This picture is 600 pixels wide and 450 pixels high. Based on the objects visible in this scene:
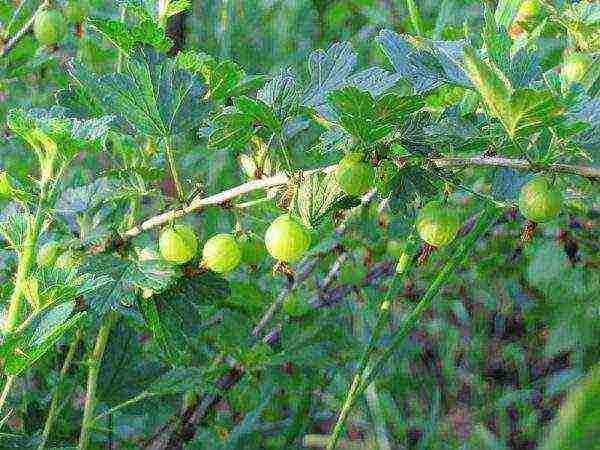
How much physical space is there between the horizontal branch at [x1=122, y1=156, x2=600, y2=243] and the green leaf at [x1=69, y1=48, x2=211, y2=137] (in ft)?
0.23

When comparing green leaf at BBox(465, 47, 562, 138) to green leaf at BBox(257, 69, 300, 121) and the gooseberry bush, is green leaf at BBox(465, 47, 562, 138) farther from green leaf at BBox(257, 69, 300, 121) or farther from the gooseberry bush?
green leaf at BBox(257, 69, 300, 121)

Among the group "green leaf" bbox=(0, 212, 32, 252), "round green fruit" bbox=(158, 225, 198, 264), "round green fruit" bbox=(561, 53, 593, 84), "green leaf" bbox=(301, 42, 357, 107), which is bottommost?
"round green fruit" bbox=(158, 225, 198, 264)

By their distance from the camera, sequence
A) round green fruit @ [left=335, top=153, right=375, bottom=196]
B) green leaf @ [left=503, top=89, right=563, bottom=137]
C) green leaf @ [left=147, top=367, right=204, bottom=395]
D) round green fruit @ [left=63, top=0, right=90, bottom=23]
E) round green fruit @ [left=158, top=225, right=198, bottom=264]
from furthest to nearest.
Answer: round green fruit @ [left=63, top=0, right=90, bottom=23], green leaf @ [left=147, top=367, right=204, bottom=395], round green fruit @ [left=158, top=225, right=198, bottom=264], round green fruit @ [left=335, top=153, right=375, bottom=196], green leaf @ [left=503, top=89, right=563, bottom=137]

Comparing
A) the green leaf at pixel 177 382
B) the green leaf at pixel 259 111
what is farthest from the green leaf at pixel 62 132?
the green leaf at pixel 177 382

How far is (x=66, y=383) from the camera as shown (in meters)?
0.99

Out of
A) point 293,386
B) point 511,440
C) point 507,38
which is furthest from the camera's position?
point 511,440

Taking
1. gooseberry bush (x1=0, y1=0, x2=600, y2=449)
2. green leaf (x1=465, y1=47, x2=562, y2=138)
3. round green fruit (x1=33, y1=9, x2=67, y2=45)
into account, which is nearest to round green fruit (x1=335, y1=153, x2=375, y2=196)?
gooseberry bush (x1=0, y1=0, x2=600, y2=449)

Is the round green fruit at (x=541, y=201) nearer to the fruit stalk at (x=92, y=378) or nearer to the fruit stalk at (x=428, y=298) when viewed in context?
the fruit stalk at (x=428, y=298)

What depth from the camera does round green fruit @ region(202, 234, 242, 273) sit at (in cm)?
74

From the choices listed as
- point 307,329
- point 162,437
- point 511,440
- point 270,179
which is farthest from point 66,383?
point 511,440

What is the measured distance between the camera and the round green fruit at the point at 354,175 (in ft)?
2.09

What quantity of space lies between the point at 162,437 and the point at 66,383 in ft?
0.71

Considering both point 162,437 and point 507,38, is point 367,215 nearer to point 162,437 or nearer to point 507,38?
point 162,437

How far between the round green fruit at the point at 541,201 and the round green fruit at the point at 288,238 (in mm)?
185
